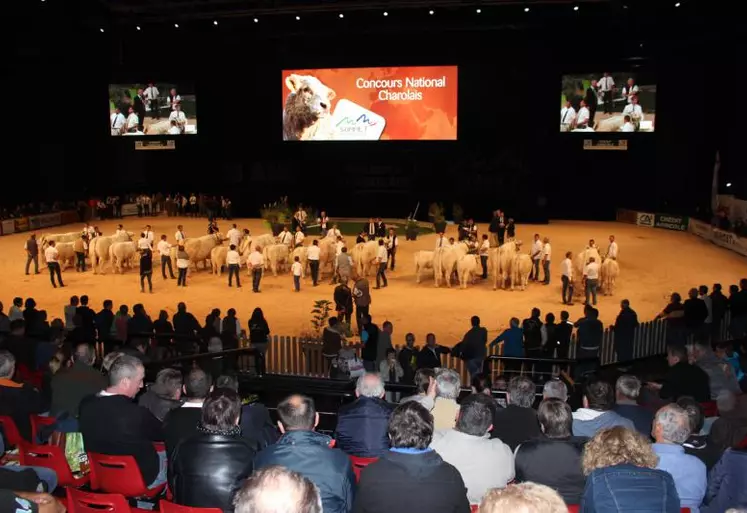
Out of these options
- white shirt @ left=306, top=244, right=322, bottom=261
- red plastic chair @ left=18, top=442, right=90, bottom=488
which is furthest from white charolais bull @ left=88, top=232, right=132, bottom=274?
red plastic chair @ left=18, top=442, right=90, bottom=488

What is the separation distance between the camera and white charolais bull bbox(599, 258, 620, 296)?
64.0ft

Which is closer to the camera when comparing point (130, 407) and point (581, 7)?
point (130, 407)

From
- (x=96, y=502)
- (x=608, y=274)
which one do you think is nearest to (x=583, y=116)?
(x=608, y=274)

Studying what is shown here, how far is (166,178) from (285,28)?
11.8m

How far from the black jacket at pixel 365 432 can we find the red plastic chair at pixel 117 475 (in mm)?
1424

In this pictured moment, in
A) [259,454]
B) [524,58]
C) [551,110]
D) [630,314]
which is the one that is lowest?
[630,314]

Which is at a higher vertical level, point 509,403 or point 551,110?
point 551,110

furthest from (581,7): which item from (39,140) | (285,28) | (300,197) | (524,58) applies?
(39,140)

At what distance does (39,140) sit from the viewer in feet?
123

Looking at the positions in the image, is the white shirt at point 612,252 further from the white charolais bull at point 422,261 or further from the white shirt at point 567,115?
the white shirt at point 567,115

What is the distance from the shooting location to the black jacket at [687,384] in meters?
8.28

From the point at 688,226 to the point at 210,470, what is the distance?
31.1 metres

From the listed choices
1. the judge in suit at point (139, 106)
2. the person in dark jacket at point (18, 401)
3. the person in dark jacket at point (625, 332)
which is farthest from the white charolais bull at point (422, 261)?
the judge in suit at point (139, 106)

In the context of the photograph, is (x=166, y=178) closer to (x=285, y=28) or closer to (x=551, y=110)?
(x=285, y=28)
